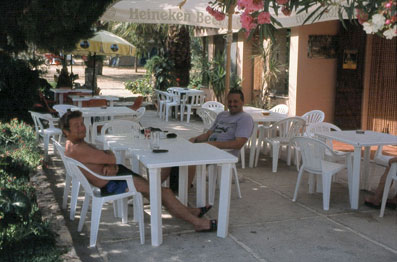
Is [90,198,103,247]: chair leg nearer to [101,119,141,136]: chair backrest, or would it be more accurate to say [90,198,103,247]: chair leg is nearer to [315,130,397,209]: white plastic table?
[101,119,141,136]: chair backrest

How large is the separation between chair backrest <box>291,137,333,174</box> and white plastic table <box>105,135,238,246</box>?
3.90ft

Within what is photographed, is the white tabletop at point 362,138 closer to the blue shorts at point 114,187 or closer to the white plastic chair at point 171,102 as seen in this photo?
the blue shorts at point 114,187

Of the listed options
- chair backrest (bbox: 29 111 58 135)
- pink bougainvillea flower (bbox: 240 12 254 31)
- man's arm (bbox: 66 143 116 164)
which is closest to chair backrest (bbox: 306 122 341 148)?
man's arm (bbox: 66 143 116 164)

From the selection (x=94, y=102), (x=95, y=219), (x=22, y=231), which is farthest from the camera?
(x=94, y=102)

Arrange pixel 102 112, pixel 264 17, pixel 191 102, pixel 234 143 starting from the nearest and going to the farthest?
1. pixel 264 17
2. pixel 234 143
3. pixel 102 112
4. pixel 191 102

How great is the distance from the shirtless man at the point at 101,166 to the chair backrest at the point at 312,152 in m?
1.47

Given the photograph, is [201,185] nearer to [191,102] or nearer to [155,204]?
[155,204]

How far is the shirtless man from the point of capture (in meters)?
4.14

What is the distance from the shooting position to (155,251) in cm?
394

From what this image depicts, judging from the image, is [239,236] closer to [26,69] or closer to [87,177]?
[87,177]

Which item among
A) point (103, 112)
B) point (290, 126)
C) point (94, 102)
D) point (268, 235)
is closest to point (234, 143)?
point (268, 235)

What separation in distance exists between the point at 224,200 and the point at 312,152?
143cm

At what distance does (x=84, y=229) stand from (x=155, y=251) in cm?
88

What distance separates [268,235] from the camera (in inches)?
171
